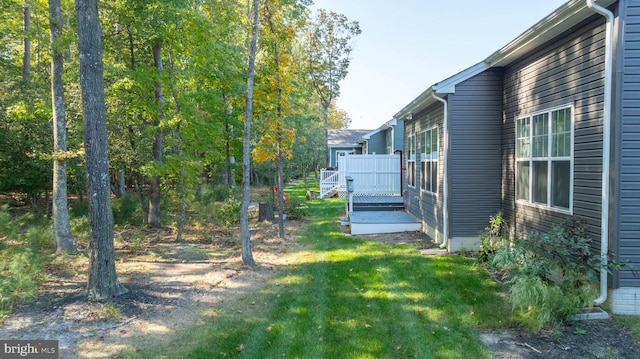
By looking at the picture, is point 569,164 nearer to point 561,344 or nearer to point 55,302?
point 561,344

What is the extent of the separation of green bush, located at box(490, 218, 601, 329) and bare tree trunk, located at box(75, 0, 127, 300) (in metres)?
5.53

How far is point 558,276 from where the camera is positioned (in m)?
5.50

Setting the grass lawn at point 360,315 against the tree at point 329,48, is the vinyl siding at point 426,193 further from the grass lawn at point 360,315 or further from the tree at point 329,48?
the tree at point 329,48

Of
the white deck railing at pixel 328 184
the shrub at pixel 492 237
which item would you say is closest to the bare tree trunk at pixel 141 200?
the white deck railing at pixel 328 184

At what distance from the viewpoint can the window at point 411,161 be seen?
11680mm

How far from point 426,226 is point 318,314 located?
18.8ft

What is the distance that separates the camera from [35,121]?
11.6 meters

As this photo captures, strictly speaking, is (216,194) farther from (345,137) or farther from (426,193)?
(345,137)

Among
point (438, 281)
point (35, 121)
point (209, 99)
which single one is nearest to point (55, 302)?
point (438, 281)

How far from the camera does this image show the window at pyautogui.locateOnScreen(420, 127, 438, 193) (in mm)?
9227

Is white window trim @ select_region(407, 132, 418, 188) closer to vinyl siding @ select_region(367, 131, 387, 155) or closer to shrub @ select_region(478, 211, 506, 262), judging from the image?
shrub @ select_region(478, 211, 506, 262)

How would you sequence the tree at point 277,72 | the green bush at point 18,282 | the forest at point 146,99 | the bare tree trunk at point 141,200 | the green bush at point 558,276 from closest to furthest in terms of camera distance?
the green bush at point 558,276 < the green bush at point 18,282 < the forest at point 146,99 < the tree at point 277,72 < the bare tree trunk at point 141,200

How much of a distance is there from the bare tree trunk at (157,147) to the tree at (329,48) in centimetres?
2552

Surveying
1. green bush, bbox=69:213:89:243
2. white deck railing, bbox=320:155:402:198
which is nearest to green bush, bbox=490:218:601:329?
white deck railing, bbox=320:155:402:198
